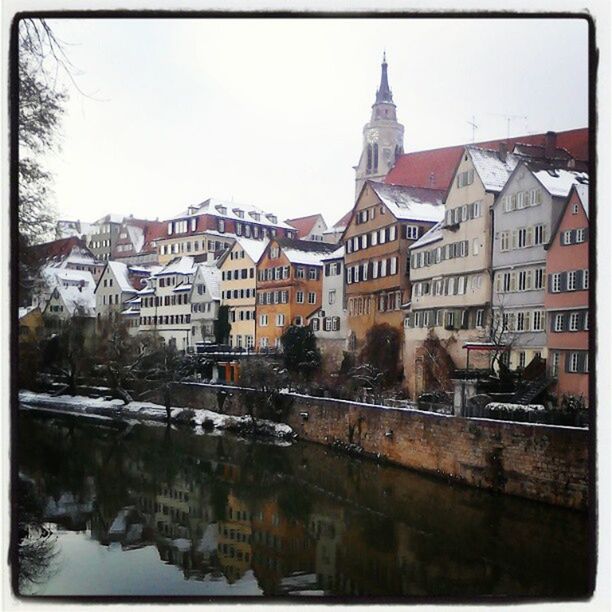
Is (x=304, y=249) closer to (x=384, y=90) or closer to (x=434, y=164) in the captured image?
(x=434, y=164)

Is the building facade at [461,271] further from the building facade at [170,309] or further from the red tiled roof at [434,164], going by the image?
the building facade at [170,309]

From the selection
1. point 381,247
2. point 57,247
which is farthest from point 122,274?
point 381,247

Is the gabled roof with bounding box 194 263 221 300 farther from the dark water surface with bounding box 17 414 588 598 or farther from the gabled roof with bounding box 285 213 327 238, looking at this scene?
the dark water surface with bounding box 17 414 588 598

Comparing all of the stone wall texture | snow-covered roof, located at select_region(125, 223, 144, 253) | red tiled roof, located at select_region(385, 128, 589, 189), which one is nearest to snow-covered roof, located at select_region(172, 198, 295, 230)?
snow-covered roof, located at select_region(125, 223, 144, 253)

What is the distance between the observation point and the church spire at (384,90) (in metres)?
4.38

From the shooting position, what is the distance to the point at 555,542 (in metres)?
4.38

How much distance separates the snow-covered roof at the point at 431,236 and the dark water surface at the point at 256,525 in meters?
1.67

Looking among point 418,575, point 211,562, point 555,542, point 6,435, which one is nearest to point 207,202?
point 6,435

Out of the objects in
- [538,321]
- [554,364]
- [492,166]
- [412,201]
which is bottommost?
[554,364]

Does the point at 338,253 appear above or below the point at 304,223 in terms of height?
below

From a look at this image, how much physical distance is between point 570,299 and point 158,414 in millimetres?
2841

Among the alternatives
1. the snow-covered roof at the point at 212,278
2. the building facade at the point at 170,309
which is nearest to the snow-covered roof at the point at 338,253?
the snow-covered roof at the point at 212,278

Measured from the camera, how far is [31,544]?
14.3 ft

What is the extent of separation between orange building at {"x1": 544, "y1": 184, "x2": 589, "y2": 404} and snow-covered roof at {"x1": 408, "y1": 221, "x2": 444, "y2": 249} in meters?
0.74
